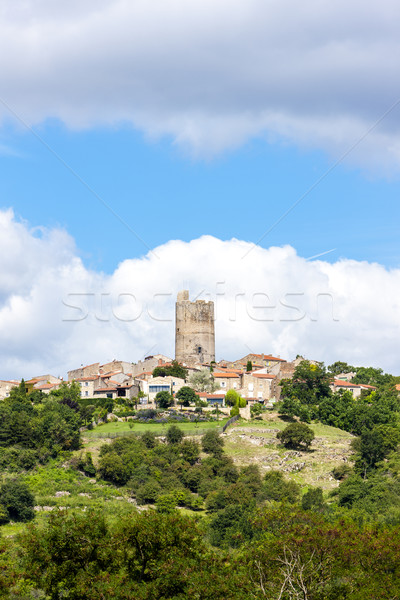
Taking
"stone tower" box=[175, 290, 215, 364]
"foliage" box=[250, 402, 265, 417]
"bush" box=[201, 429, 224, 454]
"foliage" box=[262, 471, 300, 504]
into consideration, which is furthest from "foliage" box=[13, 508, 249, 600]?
"stone tower" box=[175, 290, 215, 364]

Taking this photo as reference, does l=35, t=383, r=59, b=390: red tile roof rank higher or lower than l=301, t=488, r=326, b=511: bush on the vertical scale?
higher

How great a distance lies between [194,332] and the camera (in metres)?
100

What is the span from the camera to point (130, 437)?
213 feet

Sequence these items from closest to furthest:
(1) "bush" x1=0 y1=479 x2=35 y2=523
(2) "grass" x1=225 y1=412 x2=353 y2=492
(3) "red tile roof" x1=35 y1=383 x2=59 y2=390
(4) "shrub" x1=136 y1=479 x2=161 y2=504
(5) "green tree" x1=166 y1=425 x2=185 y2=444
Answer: (1) "bush" x1=0 y1=479 x2=35 y2=523 → (4) "shrub" x1=136 y1=479 x2=161 y2=504 → (2) "grass" x1=225 y1=412 x2=353 y2=492 → (5) "green tree" x1=166 y1=425 x2=185 y2=444 → (3) "red tile roof" x1=35 y1=383 x2=59 y2=390

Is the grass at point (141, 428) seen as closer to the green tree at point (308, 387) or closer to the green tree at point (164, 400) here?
the green tree at point (164, 400)

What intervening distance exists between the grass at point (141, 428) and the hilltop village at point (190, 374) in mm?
8528

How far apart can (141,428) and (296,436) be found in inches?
535

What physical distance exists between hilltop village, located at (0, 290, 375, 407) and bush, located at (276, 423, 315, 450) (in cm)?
1551

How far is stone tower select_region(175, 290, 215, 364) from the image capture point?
99.9m

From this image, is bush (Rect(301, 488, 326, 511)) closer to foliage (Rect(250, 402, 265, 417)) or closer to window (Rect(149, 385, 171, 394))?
foliage (Rect(250, 402, 265, 417))

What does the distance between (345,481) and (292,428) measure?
8998 millimetres

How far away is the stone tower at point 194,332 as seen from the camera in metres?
99.9

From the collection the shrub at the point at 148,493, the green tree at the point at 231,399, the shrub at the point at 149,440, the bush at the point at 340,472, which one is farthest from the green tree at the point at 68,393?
the bush at the point at 340,472

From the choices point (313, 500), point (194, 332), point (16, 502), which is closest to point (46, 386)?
point (194, 332)
